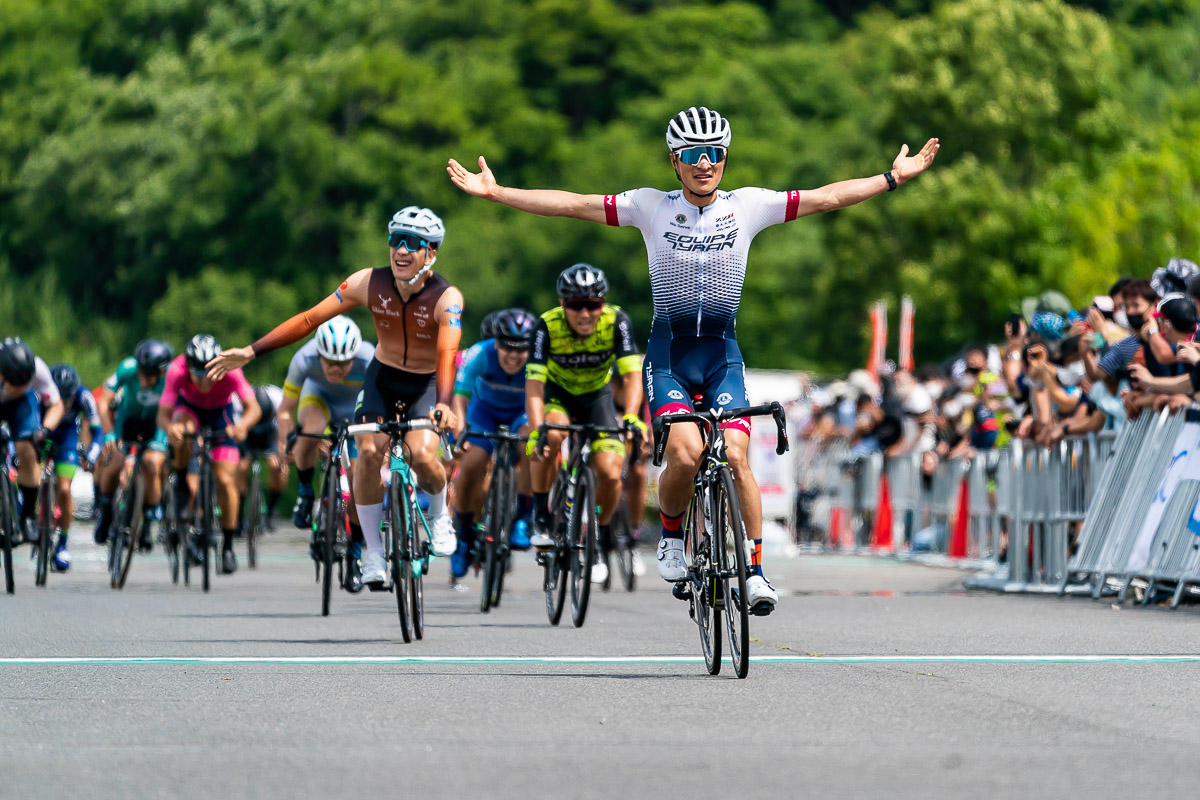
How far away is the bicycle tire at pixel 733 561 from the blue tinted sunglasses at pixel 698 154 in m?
1.66

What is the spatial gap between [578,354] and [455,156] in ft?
166

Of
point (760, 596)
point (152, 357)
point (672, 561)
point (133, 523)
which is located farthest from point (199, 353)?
point (760, 596)

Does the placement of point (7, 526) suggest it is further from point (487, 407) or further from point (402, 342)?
point (402, 342)

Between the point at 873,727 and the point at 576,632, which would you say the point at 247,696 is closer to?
the point at 873,727

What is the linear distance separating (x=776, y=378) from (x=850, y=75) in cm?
4314

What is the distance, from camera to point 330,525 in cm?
1390

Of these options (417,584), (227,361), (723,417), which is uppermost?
(227,361)

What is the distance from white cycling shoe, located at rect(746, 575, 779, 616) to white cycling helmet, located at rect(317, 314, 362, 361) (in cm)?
629

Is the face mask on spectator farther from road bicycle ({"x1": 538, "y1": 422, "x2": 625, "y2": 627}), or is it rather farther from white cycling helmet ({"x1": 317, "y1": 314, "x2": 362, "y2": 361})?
white cycling helmet ({"x1": 317, "y1": 314, "x2": 362, "y2": 361})

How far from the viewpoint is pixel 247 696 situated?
8.60 meters

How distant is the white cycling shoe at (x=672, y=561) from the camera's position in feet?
31.8

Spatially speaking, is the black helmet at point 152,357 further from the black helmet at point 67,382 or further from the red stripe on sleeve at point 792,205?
the red stripe on sleeve at point 792,205

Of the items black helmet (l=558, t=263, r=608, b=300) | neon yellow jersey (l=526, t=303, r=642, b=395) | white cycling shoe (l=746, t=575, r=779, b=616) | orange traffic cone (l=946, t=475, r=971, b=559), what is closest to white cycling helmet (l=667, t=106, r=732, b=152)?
white cycling shoe (l=746, t=575, r=779, b=616)

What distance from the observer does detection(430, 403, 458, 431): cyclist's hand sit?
11266 millimetres
